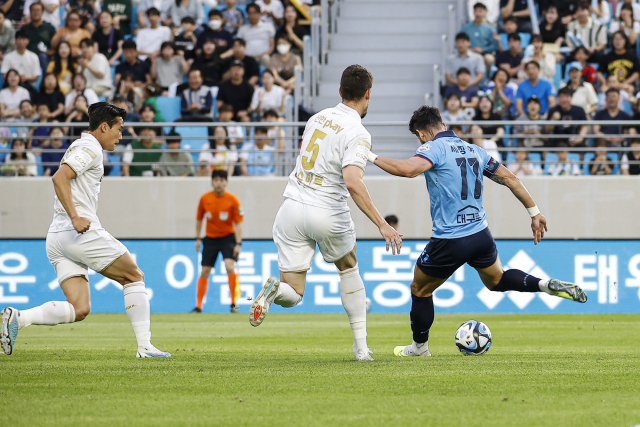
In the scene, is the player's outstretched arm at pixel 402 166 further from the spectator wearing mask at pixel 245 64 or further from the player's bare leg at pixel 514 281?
the spectator wearing mask at pixel 245 64

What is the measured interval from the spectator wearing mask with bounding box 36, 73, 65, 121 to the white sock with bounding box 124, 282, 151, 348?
38.6 feet

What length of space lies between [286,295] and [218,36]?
13.2m

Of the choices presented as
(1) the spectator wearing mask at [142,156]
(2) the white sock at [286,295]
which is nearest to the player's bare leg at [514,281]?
(2) the white sock at [286,295]

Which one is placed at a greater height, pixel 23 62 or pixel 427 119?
pixel 23 62

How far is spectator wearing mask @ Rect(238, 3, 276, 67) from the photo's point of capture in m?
19.8

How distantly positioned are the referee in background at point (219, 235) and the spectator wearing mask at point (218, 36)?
4.48m

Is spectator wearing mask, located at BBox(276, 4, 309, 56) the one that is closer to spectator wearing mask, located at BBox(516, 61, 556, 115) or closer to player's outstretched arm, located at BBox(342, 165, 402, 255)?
spectator wearing mask, located at BBox(516, 61, 556, 115)

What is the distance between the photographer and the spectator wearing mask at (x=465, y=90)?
1794 centimetres

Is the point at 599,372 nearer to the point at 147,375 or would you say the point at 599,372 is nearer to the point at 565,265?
the point at 147,375

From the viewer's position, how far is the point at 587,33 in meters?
19.0

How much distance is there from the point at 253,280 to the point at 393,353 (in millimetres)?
8285

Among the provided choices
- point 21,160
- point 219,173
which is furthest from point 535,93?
point 21,160

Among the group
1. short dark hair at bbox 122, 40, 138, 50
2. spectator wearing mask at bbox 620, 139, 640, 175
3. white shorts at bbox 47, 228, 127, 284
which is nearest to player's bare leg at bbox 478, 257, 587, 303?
white shorts at bbox 47, 228, 127, 284

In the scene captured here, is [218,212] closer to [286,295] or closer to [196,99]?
[196,99]
